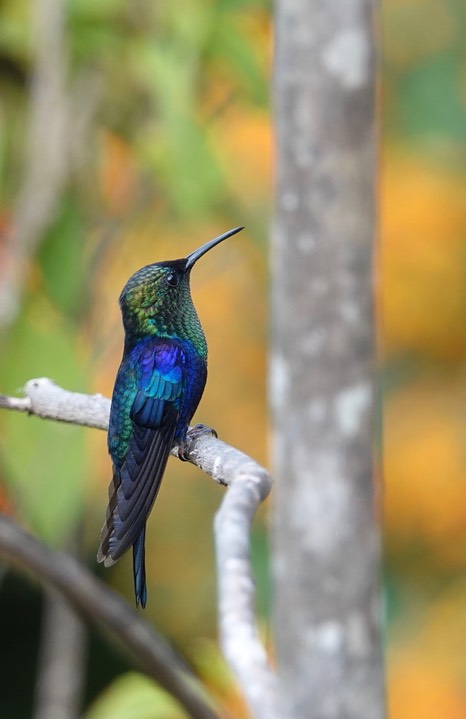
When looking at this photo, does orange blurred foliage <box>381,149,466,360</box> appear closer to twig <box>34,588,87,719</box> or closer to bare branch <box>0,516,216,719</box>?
twig <box>34,588,87,719</box>

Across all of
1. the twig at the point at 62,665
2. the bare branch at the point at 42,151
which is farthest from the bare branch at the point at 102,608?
the twig at the point at 62,665

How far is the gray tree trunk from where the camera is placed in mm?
1094

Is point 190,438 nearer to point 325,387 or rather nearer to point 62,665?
point 325,387

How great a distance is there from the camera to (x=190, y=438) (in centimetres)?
133

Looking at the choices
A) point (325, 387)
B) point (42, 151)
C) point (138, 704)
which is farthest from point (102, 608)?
point (42, 151)

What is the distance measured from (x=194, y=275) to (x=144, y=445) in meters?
3.48

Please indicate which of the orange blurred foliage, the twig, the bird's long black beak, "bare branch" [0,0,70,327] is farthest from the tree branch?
the orange blurred foliage

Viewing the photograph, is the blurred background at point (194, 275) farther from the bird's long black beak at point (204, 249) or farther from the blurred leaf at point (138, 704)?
the bird's long black beak at point (204, 249)

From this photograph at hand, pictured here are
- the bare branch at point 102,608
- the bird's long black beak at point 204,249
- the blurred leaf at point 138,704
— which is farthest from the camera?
the blurred leaf at point 138,704

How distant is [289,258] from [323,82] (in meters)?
0.18

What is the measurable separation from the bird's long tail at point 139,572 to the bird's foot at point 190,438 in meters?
0.19

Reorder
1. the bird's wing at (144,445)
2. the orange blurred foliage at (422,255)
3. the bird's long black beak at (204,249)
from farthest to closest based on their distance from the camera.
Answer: the orange blurred foliage at (422,255)
the bird's long black beak at (204,249)
the bird's wing at (144,445)

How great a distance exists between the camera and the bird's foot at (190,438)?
4.23 feet

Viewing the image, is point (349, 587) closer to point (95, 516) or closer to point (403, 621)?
point (95, 516)
